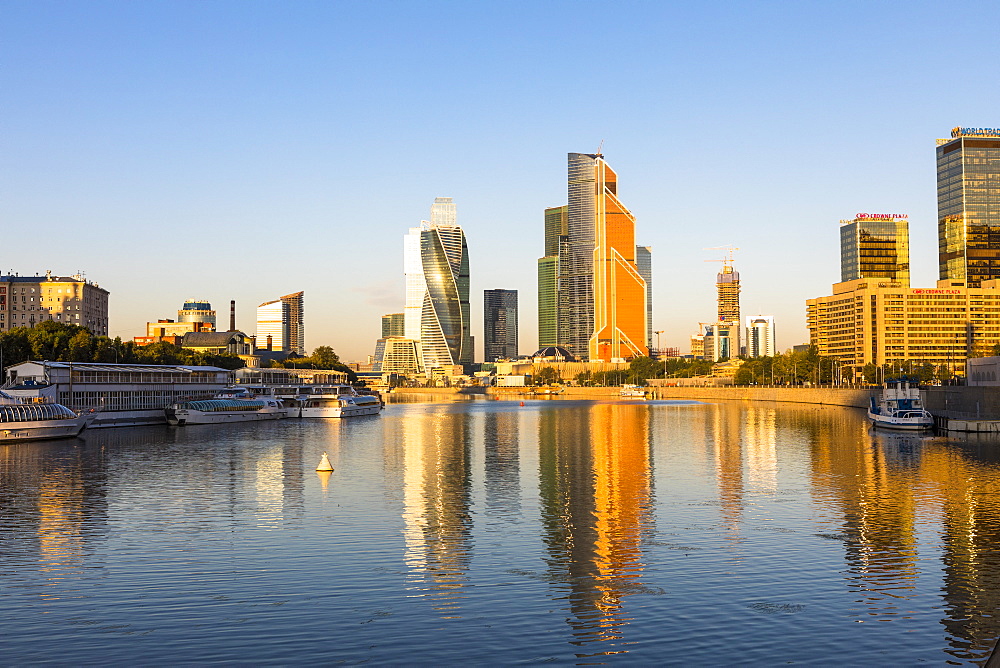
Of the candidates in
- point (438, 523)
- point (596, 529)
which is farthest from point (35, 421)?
point (596, 529)

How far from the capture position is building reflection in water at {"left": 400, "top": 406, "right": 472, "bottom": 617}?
120 ft

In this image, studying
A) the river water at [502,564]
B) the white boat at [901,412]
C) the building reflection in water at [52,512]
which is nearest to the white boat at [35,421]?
the building reflection in water at [52,512]

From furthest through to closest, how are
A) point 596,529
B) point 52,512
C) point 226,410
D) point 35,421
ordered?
1. point 226,410
2. point 35,421
3. point 52,512
4. point 596,529

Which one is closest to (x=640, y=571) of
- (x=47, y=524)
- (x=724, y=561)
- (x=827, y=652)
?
(x=724, y=561)

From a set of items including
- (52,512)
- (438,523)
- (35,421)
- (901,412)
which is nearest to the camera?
(438,523)

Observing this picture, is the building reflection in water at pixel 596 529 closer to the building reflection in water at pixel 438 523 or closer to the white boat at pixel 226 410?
the building reflection in water at pixel 438 523

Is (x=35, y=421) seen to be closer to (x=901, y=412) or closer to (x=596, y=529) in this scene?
(x=596, y=529)

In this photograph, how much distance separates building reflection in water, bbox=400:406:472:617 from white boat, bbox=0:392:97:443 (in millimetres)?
48484

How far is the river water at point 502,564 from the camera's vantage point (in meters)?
28.6

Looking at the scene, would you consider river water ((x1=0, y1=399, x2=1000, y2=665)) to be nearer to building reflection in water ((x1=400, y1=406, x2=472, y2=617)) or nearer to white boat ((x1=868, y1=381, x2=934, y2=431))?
building reflection in water ((x1=400, y1=406, x2=472, y2=617))

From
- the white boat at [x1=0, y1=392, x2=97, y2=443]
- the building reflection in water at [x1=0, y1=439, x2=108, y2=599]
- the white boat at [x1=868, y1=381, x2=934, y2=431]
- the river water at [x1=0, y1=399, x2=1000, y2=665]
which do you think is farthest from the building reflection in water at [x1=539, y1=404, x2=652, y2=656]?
the white boat at [x1=0, y1=392, x2=97, y2=443]

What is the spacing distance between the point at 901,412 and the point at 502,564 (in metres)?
109

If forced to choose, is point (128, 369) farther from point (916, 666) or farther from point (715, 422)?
point (916, 666)

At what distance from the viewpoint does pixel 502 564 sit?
3981 cm
